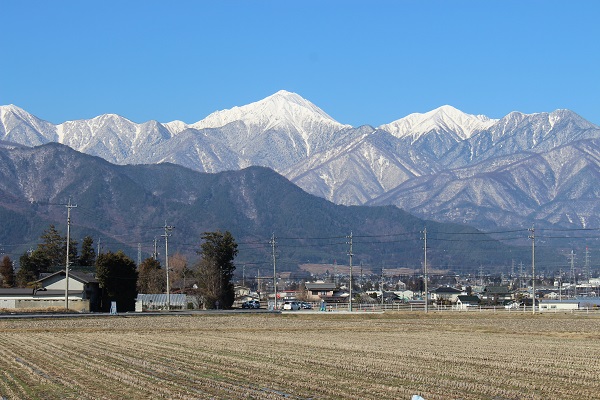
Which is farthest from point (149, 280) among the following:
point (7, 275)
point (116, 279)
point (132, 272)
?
point (116, 279)

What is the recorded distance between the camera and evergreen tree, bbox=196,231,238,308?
112 metres

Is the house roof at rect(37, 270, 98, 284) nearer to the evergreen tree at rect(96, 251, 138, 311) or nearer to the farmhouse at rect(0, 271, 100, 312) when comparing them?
the farmhouse at rect(0, 271, 100, 312)

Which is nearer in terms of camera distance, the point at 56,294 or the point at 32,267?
the point at 56,294

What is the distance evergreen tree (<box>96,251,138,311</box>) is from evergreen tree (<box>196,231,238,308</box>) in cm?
1115

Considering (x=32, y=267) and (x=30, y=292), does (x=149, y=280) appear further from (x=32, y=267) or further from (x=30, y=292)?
(x=30, y=292)

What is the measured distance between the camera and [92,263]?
472 feet

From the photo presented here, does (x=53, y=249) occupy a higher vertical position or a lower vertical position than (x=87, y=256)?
higher

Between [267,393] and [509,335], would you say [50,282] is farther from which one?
[267,393]

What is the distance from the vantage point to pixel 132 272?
103562 millimetres

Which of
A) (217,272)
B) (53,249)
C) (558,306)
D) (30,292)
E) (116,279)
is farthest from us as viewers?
(53,249)

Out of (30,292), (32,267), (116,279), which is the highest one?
(32,267)

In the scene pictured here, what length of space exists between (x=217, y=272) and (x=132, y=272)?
1237cm

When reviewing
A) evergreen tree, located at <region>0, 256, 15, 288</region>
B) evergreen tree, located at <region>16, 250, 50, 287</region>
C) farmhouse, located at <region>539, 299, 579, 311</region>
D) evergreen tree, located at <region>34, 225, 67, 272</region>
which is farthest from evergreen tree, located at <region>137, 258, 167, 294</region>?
farmhouse, located at <region>539, 299, 579, 311</region>

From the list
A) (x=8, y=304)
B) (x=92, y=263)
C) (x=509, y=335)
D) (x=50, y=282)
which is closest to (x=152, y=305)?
(x=50, y=282)
